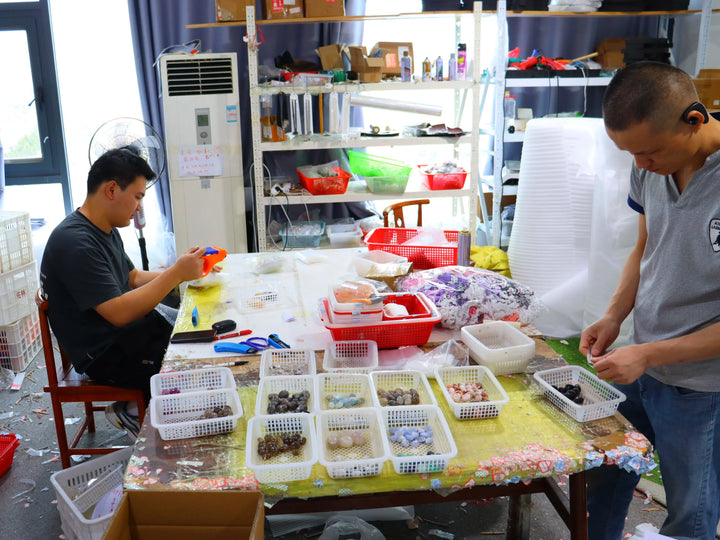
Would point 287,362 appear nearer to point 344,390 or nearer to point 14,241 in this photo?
point 344,390

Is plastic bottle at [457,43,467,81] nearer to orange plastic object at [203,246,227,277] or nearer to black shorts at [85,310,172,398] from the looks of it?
orange plastic object at [203,246,227,277]

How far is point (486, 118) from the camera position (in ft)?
15.6

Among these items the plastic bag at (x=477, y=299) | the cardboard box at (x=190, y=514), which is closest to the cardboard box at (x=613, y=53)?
the plastic bag at (x=477, y=299)

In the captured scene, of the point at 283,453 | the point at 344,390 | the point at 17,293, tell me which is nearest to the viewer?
the point at 283,453

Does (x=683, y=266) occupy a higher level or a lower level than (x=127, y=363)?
higher

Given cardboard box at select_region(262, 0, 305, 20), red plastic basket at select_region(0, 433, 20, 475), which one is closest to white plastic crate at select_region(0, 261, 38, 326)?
red plastic basket at select_region(0, 433, 20, 475)

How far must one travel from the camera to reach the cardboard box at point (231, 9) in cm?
383

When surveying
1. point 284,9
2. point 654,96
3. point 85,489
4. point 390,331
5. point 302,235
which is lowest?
point 85,489

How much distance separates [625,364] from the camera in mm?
1400

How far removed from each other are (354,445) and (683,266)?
847 mm

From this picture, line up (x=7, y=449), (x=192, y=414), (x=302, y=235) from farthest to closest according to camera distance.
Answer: (x=302, y=235) → (x=7, y=449) → (x=192, y=414)

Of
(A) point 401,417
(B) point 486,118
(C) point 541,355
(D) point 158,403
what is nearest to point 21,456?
(D) point 158,403

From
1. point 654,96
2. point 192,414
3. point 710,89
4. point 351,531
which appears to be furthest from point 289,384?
point 710,89

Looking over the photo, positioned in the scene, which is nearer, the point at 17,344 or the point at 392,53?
the point at 17,344
